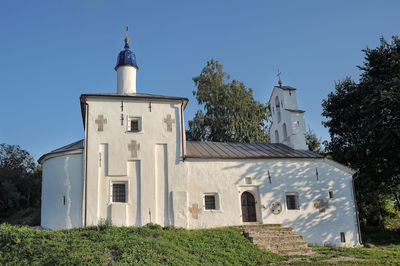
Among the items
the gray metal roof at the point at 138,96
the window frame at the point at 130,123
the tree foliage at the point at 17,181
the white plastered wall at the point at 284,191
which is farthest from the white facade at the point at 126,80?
the tree foliage at the point at 17,181

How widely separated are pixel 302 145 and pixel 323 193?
3201mm

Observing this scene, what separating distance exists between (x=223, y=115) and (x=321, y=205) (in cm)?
1350

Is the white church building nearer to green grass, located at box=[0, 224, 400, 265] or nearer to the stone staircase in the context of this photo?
the stone staircase

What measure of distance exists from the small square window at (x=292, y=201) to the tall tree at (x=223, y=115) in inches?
462

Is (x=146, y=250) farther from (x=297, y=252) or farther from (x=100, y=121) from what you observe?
(x=100, y=121)

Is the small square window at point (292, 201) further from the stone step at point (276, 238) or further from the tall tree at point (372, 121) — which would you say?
the tall tree at point (372, 121)

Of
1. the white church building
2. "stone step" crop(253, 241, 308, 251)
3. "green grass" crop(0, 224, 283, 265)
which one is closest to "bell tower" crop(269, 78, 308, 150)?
the white church building

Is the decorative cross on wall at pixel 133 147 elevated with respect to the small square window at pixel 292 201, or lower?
elevated

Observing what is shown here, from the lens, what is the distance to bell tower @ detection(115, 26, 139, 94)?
18.7 meters

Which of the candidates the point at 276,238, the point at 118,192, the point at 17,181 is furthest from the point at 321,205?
the point at 17,181

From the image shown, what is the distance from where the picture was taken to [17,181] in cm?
3384

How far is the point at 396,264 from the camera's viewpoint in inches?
455

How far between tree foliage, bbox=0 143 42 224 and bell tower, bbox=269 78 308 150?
77.7 ft

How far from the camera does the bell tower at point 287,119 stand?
20.1 meters
